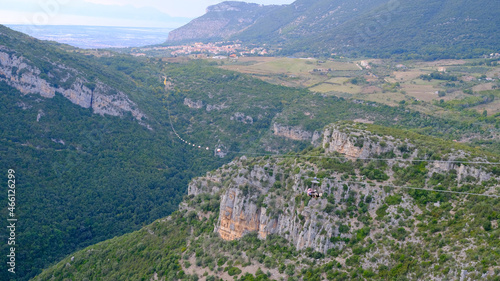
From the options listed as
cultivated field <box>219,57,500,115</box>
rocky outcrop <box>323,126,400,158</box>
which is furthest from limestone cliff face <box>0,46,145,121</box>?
rocky outcrop <box>323,126,400,158</box>

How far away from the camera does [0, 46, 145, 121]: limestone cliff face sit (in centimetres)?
7519

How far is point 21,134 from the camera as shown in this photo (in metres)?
65.1

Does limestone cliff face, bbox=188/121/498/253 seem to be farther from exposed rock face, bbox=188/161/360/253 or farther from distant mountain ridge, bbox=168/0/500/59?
distant mountain ridge, bbox=168/0/500/59

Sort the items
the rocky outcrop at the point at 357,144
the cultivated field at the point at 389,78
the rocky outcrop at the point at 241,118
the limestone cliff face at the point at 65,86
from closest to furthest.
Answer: the rocky outcrop at the point at 357,144 < the limestone cliff face at the point at 65,86 < the cultivated field at the point at 389,78 < the rocky outcrop at the point at 241,118

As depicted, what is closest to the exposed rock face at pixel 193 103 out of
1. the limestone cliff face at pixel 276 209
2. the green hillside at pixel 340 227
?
the green hillside at pixel 340 227

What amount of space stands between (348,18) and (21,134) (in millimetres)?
172094

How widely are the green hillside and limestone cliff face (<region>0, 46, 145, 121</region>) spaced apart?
44182 mm

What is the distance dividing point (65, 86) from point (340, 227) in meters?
70.6

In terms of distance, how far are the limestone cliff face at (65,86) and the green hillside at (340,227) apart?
4418cm

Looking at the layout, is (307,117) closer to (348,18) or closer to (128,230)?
(128,230)

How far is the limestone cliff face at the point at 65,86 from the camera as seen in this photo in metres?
75.2

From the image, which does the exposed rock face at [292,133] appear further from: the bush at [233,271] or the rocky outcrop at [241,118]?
the bush at [233,271]

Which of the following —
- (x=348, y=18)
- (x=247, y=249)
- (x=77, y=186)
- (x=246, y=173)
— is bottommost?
(x=77, y=186)

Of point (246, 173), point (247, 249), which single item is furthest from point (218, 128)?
point (247, 249)
